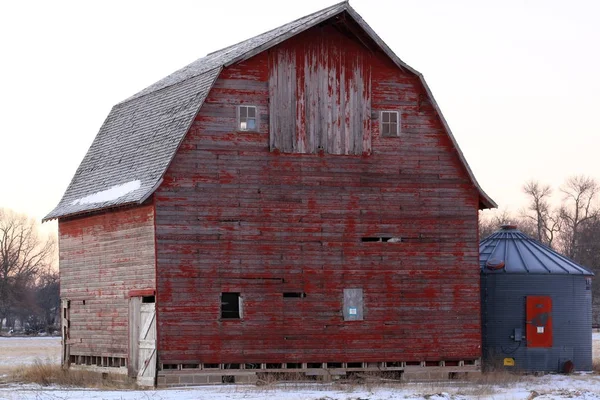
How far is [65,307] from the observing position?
39.0 meters

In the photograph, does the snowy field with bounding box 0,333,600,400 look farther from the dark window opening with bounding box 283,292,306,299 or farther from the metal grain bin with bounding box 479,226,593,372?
the metal grain bin with bounding box 479,226,593,372

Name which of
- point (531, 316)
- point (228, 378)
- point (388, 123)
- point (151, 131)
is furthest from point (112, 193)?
point (531, 316)

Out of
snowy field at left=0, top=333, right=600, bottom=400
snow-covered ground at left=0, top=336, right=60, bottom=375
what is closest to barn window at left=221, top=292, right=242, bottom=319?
snowy field at left=0, top=333, right=600, bottom=400

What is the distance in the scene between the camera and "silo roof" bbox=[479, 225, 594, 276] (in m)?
38.5

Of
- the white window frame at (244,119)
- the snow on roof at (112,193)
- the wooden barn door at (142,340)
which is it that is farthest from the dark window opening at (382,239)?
the snow on roof at (112,193)

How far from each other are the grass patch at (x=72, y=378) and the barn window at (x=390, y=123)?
965 cm

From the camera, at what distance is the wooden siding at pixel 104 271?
33.2 m

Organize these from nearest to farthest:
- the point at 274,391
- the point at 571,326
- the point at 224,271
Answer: the point at 274,391 → the point at 224,271 → the point at 571,326

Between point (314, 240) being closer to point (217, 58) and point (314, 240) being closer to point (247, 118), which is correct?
point (247, 118)

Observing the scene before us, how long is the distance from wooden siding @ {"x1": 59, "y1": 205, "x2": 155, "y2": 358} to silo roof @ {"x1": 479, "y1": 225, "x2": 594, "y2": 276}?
1127 centimetres

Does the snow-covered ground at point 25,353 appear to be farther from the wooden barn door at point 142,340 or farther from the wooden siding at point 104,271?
the wooden barn door at point 142,340

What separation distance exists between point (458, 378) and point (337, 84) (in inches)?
347

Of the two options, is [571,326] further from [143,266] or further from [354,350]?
[143,266]

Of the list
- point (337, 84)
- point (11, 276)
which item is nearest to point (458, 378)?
point (337, 84)
